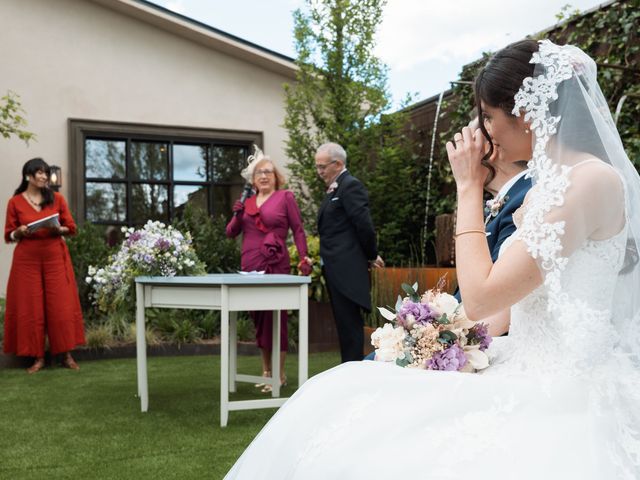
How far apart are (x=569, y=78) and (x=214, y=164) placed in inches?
373

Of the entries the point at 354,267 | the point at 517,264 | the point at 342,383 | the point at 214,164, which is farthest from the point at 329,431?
the point at 214,164

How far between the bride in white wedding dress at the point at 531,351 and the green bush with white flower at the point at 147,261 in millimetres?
3294

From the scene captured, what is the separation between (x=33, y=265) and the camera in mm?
7137

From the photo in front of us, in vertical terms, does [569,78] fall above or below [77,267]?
above

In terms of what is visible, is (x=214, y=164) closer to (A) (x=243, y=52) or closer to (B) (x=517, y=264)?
(A) (x=243, y=52)

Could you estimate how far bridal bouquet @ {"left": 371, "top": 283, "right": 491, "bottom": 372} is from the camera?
6.07 feet

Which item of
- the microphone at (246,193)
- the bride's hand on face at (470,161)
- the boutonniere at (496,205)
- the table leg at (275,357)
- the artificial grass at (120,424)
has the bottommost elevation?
the artificial grass at (120,424)

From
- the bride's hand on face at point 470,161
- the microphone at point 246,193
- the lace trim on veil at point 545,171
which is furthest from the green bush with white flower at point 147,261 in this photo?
the lace trim on veil at point 545,171

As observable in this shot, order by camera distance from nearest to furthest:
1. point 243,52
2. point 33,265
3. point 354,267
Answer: point 354,267, point 33,265, point 243,52

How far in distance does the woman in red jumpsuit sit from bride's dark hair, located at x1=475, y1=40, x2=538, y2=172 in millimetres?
6058

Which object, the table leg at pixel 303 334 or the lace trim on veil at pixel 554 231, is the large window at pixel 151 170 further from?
the lace trim on veil at pixel 554 231

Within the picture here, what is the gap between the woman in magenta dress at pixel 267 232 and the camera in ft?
20.1

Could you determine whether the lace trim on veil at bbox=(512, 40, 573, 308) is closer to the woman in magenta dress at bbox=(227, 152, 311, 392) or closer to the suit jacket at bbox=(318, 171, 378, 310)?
the suit jacket at bbox=(318, 171, 378, 310)

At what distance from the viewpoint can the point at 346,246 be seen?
6.00 m
